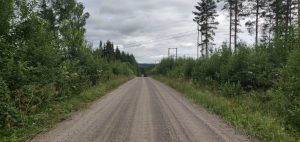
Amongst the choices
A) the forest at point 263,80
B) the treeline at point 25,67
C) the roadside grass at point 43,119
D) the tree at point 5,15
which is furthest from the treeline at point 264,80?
the tree at point 5,15

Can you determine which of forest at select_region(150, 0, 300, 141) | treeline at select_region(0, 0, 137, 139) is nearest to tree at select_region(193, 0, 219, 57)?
A: forest at select_region(150, 0, 300, 141)

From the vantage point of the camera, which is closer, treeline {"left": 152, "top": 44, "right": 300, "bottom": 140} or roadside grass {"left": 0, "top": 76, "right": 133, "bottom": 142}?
roadside grass {"left": 0, "top": 76, "right": 133, "bottom": 142}

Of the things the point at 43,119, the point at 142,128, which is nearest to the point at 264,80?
the point at 142,128

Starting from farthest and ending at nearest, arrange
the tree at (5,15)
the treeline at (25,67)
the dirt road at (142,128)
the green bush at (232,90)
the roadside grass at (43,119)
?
the green bush at (232,90)
the tree at (5,15)
the treeline at (25,67)
the roadside grass at (43,119)
the dirt road at (142,128)

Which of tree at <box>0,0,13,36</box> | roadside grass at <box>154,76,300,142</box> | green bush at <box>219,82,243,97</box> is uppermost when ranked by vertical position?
tree at <box>0,0,13,36</box>

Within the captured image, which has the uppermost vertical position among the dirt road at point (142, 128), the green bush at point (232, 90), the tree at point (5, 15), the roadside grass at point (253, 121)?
the tree at point (5, 15)

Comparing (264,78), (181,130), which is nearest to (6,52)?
(181,130)

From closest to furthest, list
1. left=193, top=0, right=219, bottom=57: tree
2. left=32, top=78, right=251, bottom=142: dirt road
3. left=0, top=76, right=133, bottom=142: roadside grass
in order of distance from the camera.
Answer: left=32, top=78, right=251, bottom=142: dirt road
left=0, top=76, right=133, bottom=142: roadside grass
left=193, top=0, right=219, bottom=57: tree

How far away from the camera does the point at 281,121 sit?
38.2ft

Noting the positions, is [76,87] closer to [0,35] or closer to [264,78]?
[0,35]

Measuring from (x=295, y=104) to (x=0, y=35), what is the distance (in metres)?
10.7

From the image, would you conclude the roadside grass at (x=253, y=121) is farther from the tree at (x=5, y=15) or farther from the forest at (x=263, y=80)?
the tree at (x=5, y=15)

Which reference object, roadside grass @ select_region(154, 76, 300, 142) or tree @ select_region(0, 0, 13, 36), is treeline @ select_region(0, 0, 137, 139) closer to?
tree @ select_region(0, 0, 13, 36)

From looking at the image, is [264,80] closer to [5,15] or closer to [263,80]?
[263,80]
